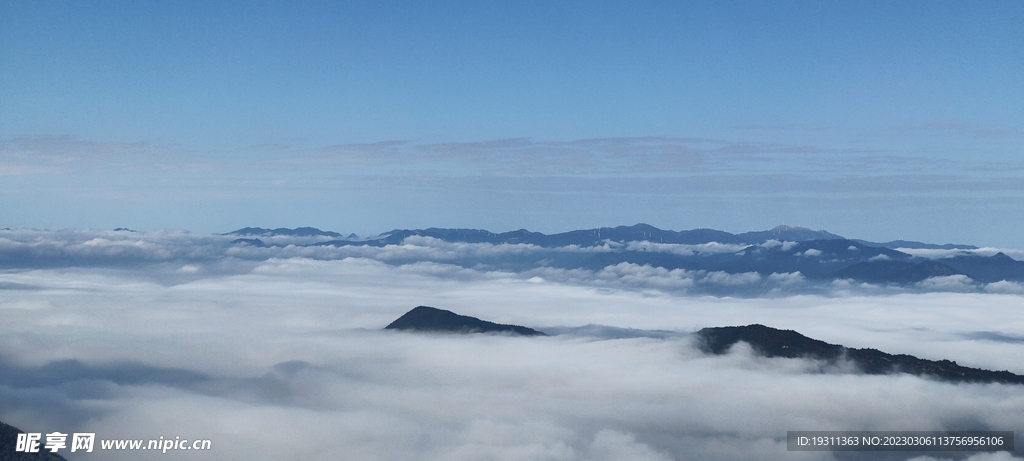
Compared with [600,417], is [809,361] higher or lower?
higher

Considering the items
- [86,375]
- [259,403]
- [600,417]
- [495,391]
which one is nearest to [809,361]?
[600,417]

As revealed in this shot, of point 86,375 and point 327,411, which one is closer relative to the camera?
point 327,411

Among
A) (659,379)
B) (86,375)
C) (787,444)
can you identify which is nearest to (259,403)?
(86,375)

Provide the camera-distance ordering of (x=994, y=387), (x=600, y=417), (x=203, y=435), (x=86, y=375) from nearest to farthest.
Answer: (x=203, y=435), (x=600, y=417), (x=994, y=387), (x=86, y=375)

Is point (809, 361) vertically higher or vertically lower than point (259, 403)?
higher

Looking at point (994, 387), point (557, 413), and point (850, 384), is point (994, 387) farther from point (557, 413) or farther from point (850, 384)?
point (557, 413)

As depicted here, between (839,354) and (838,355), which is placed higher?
(839,354)

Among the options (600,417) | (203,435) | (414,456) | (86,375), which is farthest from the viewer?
(86,375)

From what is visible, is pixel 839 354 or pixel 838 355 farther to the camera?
pixel 839 354

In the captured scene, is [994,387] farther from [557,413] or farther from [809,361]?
[557,413]
